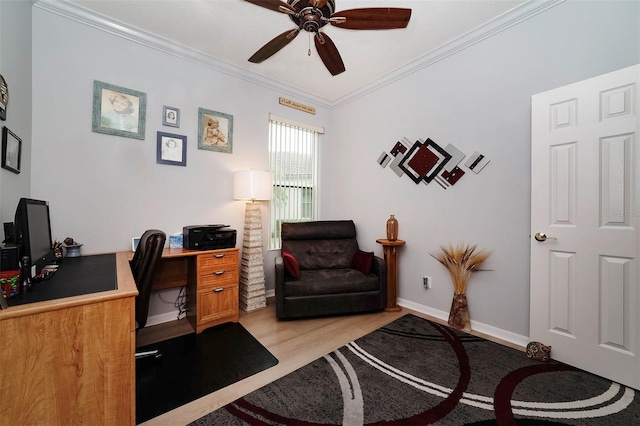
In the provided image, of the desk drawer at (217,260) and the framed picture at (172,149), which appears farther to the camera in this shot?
the framed picture at (172,149)

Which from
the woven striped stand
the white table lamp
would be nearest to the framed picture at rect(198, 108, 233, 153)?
the white table lamp

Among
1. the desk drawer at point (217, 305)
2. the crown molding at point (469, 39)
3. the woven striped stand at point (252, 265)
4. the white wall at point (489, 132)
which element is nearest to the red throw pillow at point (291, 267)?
the woven striped stand at point (252, 265)

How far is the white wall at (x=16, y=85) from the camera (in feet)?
4.99

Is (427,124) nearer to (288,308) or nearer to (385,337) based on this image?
(385,337)

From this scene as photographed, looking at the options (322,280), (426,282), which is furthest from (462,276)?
(322,280)

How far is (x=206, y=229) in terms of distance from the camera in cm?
245

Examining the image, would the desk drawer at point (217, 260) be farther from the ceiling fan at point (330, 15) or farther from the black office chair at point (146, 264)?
the ceiling fan at point (330, 15)

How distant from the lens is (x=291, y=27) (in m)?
2.41

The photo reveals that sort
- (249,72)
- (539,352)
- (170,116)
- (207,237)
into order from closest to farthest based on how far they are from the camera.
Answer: (539,352) < (207,237) < (170,116) < (249,72)

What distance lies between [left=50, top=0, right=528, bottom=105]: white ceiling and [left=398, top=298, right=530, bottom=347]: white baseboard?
2.77 metres

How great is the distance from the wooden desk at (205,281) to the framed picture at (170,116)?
4.30 feet

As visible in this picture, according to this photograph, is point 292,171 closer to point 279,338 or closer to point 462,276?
point 279,338

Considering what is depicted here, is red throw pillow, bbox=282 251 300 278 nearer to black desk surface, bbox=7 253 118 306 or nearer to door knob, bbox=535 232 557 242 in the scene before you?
black desk surface, bbox=7 253 118 306

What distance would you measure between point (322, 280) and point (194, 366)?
1331 millimetres
